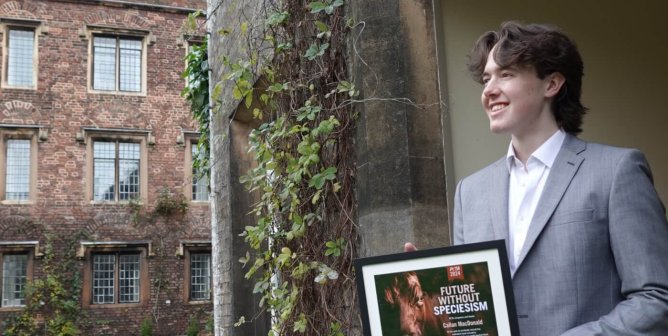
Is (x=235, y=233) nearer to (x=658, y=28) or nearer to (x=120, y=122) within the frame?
(x=658, y=28)

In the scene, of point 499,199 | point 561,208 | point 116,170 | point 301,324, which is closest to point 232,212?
point 301,324

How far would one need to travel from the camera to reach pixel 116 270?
19922 mm

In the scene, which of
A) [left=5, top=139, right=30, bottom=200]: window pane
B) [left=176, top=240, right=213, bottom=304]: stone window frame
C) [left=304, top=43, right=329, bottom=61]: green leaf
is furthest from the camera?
[left=176, top=240, right=213, bottom=304]: stone window frame

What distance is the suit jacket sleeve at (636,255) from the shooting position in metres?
1.69

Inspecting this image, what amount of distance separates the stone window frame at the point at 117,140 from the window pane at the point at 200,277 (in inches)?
82.6

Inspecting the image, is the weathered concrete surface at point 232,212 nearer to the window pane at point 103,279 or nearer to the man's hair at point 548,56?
the man's hair at point 548,56

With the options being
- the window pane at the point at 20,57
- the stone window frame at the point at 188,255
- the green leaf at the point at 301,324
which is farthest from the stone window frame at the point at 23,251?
the green leaf at the point at 301,324

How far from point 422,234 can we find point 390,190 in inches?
10.2

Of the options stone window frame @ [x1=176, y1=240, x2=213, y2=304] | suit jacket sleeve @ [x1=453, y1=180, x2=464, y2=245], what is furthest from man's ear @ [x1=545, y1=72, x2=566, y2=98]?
stone window frame @ [x1=176, y1=240, x2=213, y2=304]

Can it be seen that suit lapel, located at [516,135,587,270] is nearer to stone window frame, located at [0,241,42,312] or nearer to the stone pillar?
the stone pillar

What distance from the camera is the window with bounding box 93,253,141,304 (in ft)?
64.6

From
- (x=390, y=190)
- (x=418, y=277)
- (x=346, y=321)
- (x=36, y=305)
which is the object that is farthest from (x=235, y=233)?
(x=36, y=305)

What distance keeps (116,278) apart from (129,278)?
1.07 ft

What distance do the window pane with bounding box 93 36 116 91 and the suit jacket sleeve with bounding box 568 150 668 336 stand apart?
2009cm
